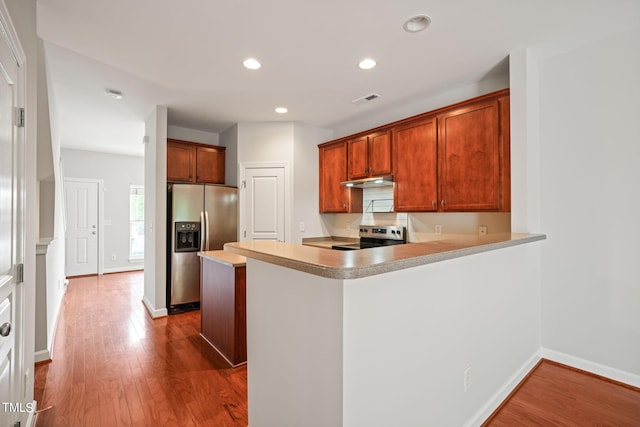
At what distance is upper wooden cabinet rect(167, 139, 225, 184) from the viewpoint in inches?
170

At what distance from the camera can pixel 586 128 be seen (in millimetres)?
2314

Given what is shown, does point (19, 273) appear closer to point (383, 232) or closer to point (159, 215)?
point (159, 215)

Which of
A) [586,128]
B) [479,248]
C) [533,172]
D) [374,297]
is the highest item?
[586,128]

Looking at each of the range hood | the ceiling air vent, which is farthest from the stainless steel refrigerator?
the ceiling air vent

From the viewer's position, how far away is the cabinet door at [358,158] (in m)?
3.91

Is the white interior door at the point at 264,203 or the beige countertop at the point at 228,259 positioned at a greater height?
the white interior door at the point at 264,203

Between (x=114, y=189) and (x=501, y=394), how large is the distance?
7426 millimetres

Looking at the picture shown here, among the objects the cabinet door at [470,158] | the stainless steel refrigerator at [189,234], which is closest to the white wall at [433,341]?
the cabinet door at [470,158]

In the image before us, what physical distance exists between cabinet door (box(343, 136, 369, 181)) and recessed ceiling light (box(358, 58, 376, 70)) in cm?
121

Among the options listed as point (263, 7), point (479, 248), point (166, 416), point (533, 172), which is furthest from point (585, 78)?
point (166, 416)

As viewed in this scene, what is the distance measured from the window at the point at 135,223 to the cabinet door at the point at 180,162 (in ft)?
10.2

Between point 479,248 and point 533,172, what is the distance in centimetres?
144

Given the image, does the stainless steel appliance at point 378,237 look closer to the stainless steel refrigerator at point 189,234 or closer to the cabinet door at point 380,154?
the cabinet door at point 380,154

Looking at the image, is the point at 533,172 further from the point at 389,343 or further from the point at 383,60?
the point at 389,343
